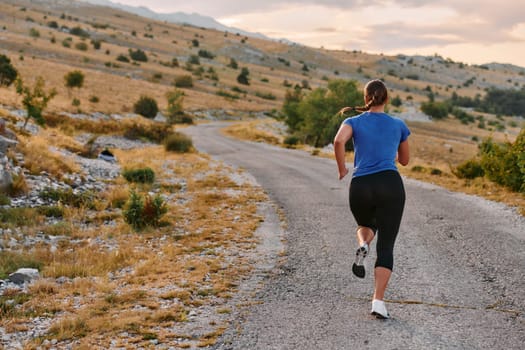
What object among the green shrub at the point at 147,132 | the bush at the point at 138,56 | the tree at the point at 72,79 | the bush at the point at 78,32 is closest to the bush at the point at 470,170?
the green shrub at the point at 147,132

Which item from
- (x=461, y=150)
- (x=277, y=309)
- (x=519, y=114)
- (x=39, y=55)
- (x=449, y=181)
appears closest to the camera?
(x=277, y=309)

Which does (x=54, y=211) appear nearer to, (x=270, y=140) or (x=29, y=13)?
(x=270, y=140)

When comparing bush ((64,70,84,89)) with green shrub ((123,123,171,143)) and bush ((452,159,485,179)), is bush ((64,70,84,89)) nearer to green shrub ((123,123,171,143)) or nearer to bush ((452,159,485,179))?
green shrub ((123,123,171,143))

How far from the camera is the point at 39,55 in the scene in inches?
2461

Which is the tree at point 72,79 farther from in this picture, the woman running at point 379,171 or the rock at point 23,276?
the woman running at point 379,171

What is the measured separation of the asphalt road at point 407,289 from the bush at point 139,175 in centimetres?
522

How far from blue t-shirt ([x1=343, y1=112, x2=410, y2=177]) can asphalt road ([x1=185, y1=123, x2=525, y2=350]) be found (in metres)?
1.63

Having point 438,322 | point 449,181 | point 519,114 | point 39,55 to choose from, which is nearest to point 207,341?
point 438,322

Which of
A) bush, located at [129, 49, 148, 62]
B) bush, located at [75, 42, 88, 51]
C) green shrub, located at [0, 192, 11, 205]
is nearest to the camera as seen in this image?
green shrub, located at [0, 192, 11, 205]

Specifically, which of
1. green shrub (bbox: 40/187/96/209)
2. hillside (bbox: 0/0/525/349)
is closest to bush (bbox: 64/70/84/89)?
hillside (bbox: 0/0/525/349)

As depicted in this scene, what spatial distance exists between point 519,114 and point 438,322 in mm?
100790

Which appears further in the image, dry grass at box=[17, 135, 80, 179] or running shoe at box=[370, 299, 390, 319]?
dry grass at box=[17, 135, 80, 179]

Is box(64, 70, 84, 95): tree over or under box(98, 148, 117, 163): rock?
over

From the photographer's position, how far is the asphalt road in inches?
180
